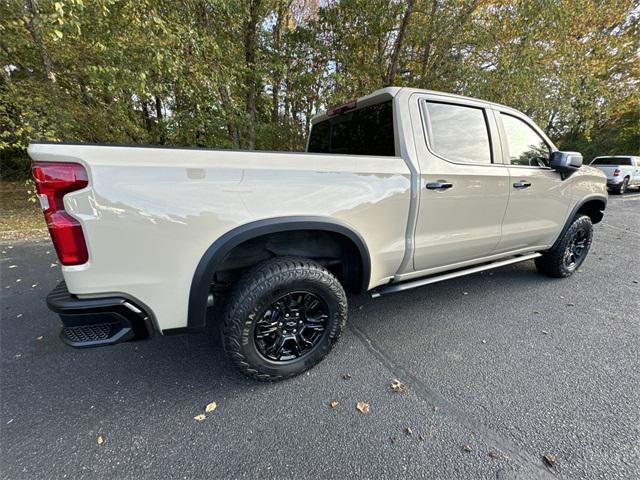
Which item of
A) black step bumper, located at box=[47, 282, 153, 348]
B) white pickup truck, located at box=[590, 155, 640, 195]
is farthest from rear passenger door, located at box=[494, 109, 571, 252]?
white pickup truck, located at box=[590, 155, 640, 195]

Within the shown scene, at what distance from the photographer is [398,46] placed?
25.3ft

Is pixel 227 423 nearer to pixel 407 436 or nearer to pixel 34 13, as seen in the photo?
pixel 407 436

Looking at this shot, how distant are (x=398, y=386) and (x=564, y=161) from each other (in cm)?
269

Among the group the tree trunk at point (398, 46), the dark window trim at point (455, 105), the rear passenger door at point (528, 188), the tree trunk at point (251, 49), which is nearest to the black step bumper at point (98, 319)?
the dark window trim at point (455, 105)

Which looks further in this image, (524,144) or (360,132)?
(524,144)

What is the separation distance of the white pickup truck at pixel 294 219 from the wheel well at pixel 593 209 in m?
0.83

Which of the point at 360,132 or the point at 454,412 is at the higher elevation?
the point at 360,132

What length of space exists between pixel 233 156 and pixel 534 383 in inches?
98.9

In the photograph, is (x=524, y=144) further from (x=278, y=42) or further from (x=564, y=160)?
(x=278, y=42)

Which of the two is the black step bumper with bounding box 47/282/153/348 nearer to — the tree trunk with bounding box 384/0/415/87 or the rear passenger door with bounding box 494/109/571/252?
the rear passenger door with bounding box 494/109/571/252

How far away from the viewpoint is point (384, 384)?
205cm

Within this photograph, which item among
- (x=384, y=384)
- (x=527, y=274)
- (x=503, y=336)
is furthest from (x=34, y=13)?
(x=527, y=274)

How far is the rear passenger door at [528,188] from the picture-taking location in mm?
2806

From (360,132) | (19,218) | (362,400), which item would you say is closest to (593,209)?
(360,132)
